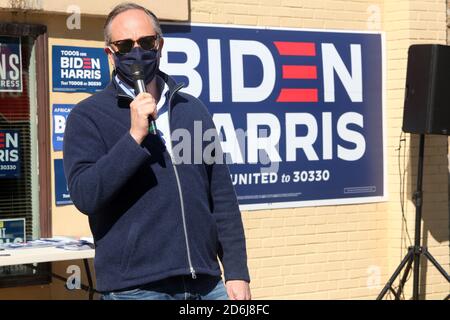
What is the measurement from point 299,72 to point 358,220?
149cm

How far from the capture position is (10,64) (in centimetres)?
659

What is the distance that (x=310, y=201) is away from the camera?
808 cm

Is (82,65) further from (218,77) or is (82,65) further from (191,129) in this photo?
(191,129)

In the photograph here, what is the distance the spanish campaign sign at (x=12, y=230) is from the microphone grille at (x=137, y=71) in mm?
3284

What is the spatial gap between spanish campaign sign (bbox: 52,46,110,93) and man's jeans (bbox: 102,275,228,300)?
3.39m

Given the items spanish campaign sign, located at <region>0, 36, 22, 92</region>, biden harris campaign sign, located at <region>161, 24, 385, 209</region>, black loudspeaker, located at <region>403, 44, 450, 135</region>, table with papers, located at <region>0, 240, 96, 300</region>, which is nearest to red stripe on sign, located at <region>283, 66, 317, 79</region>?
biden harris campaign sign, located at <region>161, 24, 385, 209</region>

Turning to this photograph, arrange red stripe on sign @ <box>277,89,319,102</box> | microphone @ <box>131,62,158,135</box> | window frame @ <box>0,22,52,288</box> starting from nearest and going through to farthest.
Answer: microphone @ <box>131,62,158,135</box>
window frame @ <box>0,22,52,288</box>
red stripe on sign @ <box>277,89,319,102</box>

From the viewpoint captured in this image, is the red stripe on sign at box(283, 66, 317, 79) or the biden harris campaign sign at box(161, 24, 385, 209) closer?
the biden harris campaign sign at box(161, 24, 385, 209)

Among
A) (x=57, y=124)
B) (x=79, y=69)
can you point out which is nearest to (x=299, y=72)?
(x=79, y=69)

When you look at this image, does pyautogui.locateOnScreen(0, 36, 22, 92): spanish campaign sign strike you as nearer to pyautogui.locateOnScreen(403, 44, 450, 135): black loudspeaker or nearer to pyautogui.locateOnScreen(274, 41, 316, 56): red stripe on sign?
pyautogui.locateOnScreen(274, 41, 316, 56): red stripe on sign

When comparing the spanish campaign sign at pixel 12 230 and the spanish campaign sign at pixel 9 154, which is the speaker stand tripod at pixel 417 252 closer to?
the spanish campaign sign at pixel 12 230

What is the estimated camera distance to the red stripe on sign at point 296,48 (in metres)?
7.91

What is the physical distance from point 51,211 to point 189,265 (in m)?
3.35

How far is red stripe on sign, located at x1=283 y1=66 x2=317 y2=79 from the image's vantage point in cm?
795
